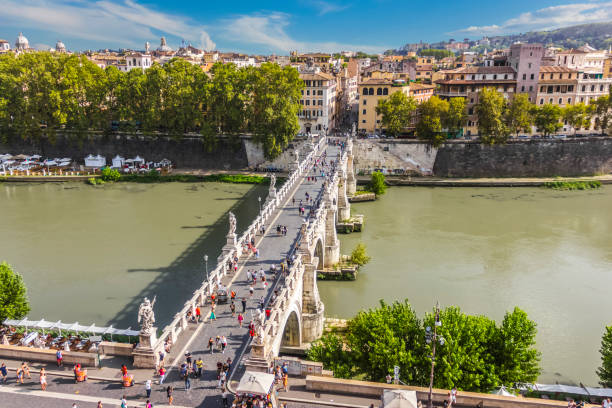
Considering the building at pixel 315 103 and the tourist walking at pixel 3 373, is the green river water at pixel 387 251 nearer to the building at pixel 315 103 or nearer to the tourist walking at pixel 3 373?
the tourist walking at pixel 3 373

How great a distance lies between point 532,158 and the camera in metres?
53.7

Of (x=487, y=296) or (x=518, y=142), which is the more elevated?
(x=518, y=142)

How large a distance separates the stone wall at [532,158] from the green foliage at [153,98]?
1861 centimetres

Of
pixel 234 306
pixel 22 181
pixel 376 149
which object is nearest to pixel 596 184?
pixel 376 149

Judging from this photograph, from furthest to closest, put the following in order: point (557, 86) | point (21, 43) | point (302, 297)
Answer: point (21, 43), point (557, 86), point (302, 297)

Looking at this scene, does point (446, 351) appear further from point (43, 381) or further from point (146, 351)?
point (43, 381)

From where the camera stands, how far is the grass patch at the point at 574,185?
163 feet

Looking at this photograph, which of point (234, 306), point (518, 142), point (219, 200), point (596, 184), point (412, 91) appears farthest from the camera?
point (412, 91)

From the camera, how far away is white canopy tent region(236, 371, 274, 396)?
12812 millimetres

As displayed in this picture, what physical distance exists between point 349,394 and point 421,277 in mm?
15250

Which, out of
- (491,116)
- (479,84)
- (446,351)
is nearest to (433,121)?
(491,116)

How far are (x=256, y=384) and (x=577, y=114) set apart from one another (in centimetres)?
5326

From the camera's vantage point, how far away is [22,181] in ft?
167

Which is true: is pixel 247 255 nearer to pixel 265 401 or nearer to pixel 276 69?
pixel 265 401
